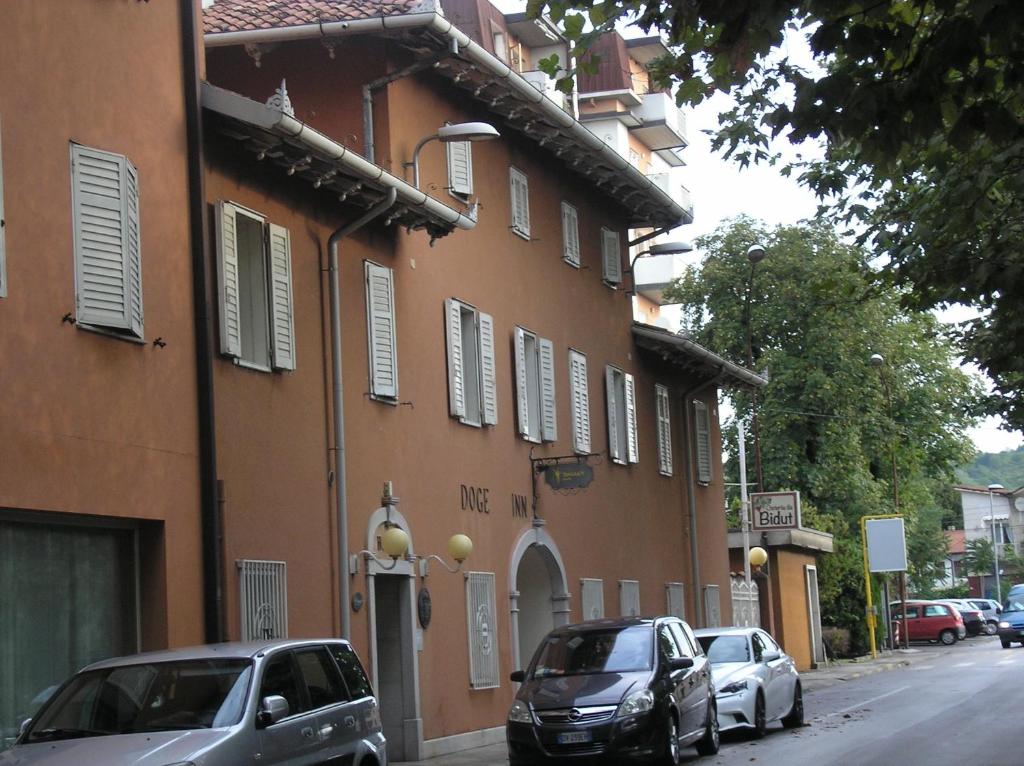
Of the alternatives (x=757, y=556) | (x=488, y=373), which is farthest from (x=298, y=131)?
(x=757, y=556)

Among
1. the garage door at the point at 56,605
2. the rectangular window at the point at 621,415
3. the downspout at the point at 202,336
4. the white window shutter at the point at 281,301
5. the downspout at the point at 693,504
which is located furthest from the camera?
the downspout at the point at 693,504

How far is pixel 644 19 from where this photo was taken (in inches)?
410

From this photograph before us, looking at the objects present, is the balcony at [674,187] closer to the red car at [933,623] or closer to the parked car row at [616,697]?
the red car at [933,623]

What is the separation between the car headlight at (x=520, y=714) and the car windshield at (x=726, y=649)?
5235 mm

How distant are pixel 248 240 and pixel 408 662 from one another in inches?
230

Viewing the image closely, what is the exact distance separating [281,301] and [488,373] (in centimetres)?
612

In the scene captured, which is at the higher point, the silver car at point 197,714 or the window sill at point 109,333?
the window sill at point 109,333

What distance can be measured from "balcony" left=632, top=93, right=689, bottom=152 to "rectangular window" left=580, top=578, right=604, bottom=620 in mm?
41153

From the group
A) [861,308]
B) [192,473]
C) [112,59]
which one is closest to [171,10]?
[112,59]

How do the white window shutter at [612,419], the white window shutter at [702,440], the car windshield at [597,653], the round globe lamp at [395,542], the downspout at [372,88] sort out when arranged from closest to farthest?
the car windshield at [597,653]
the round globe lamp at [395,542]
the downspout at [372,88]
the white window shutter at [612,419]
the white window shutter at [702,440]

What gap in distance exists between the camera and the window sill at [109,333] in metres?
13.6

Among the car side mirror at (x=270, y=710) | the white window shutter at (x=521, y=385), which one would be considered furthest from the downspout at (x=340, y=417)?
the car side mirror at (x=270, y=710)

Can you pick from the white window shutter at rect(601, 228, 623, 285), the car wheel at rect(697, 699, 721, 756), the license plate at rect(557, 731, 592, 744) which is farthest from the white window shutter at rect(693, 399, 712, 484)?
the license plate at rect(557, 731, 592, 744)

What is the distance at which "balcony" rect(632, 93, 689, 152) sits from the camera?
66312 mm
